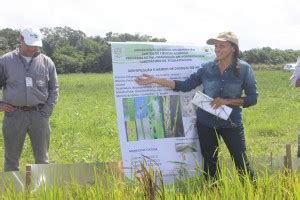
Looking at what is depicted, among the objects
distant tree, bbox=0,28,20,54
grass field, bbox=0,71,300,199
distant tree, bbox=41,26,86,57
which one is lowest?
grass field, bbox=0,71,300,199

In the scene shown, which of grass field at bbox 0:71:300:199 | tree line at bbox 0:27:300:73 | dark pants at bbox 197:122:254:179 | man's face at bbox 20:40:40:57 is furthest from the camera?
tree line at bbox 0:27:300:73

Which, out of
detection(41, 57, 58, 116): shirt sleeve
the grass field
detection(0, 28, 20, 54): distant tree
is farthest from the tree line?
detection(41, 57, 58, 116): shirt sleeve

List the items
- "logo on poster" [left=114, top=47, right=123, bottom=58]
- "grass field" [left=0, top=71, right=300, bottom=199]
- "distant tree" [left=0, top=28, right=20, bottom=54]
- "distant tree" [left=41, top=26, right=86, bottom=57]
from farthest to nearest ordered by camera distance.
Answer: "distant tree" [left=41, top=26, right=86, bottom=57], "grass field" [left=0, top=71, right=300, bottom=199], "distant tree" [left=0, top=28, right=20, bottom=54], "logo on poster" [left=114, top=47, right=123, bottom=58]

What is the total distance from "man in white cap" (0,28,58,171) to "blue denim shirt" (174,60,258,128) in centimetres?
145

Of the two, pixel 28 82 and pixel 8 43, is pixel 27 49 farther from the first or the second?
pixel 8 43

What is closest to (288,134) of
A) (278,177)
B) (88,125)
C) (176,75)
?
(88,125)

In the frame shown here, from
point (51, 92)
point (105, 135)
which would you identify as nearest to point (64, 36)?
point (105, 135)

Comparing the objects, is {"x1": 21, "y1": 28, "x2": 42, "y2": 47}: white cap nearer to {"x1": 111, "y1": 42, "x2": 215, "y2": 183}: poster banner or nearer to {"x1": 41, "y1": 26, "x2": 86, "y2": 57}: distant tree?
{"x1": 111, "y1": 42, "x2": 215, "y2": 183}: poster banner

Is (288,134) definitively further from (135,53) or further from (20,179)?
(20,179)

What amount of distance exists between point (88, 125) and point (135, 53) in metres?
7.13

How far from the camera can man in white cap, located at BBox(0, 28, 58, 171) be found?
5.45 metres

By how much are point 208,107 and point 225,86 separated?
9.6 inches

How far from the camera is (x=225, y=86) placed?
4848 mm

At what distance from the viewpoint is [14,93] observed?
214 inches
